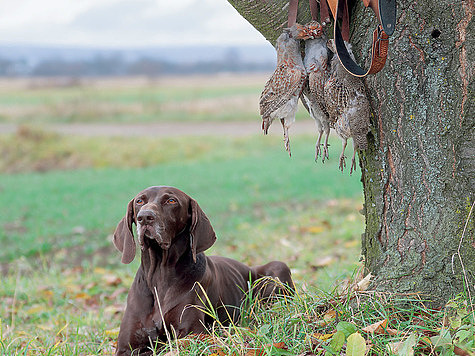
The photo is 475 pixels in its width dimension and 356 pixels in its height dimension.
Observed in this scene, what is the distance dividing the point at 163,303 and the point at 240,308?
51 cm

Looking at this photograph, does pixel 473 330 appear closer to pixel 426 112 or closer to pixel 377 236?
pixel 377 236

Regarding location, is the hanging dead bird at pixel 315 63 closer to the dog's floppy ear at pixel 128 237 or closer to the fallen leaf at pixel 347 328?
the fallen leaf at pixel 347 328

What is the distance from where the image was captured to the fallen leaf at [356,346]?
250 centimetres

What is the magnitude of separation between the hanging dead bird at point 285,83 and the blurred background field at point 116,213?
3.44 feet

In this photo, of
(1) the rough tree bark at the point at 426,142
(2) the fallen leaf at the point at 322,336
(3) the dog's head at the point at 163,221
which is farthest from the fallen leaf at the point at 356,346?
(3) the dog's head at the point at 163,221

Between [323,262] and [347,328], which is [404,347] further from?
[323,262]

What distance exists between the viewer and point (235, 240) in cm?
737

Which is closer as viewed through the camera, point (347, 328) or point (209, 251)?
point (347, 328)

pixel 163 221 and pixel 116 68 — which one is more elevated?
pixel 116 68

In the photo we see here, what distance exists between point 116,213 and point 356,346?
23.4 feet

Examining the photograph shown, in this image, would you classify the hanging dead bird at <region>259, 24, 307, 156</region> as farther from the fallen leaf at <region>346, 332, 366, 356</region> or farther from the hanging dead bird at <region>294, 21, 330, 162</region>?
the fallen leaf at <region>346, 332, 366, 356</region>

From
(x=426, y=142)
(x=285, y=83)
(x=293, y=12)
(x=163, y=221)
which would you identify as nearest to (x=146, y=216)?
(x=163, y=221)

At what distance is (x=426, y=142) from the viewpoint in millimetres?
3037

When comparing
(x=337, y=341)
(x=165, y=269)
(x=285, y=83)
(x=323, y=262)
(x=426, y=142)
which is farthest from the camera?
(x=323, y=262)
